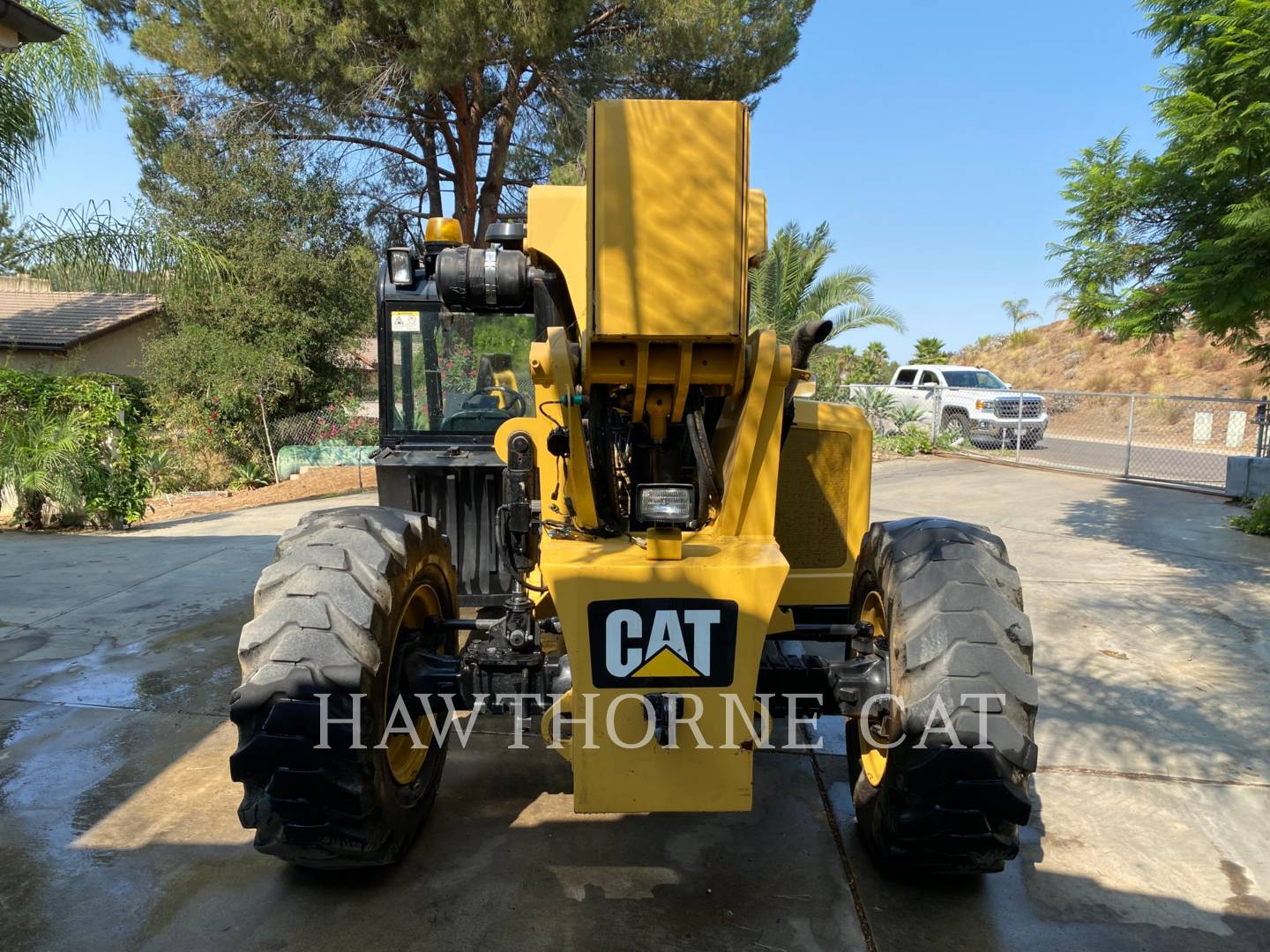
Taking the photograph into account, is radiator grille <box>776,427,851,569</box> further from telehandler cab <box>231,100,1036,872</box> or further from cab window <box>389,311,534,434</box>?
cab window <box>389,311,534,434</box>

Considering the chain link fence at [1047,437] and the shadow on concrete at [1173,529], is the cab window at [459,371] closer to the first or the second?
the shadow on concrete at [1173,529]

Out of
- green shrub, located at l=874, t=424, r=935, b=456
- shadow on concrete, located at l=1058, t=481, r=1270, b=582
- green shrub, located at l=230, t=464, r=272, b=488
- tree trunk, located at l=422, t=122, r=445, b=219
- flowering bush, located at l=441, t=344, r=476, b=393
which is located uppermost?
tree trunk, located at l=422, t=122, r=445, b=219

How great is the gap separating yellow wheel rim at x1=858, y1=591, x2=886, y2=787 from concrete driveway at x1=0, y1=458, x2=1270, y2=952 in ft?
0.99

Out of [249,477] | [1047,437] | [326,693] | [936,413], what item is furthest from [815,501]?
[1047,437]

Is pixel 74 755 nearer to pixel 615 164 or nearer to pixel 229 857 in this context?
pixel 229 857

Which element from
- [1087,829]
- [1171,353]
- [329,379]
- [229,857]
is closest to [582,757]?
[229,857]

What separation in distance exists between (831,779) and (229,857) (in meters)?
2.54

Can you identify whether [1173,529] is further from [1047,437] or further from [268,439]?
[268,439]

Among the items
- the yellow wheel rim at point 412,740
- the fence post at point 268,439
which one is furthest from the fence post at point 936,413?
the yellow wheel rim at point 412,740

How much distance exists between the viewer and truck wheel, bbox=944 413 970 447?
1828 cm

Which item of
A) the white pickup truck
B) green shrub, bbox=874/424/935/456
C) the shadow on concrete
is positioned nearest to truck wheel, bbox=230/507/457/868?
the shadow on concrete

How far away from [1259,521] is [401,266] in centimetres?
956

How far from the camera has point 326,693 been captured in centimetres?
272

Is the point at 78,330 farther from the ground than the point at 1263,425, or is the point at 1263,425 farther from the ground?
the point at 78,330
